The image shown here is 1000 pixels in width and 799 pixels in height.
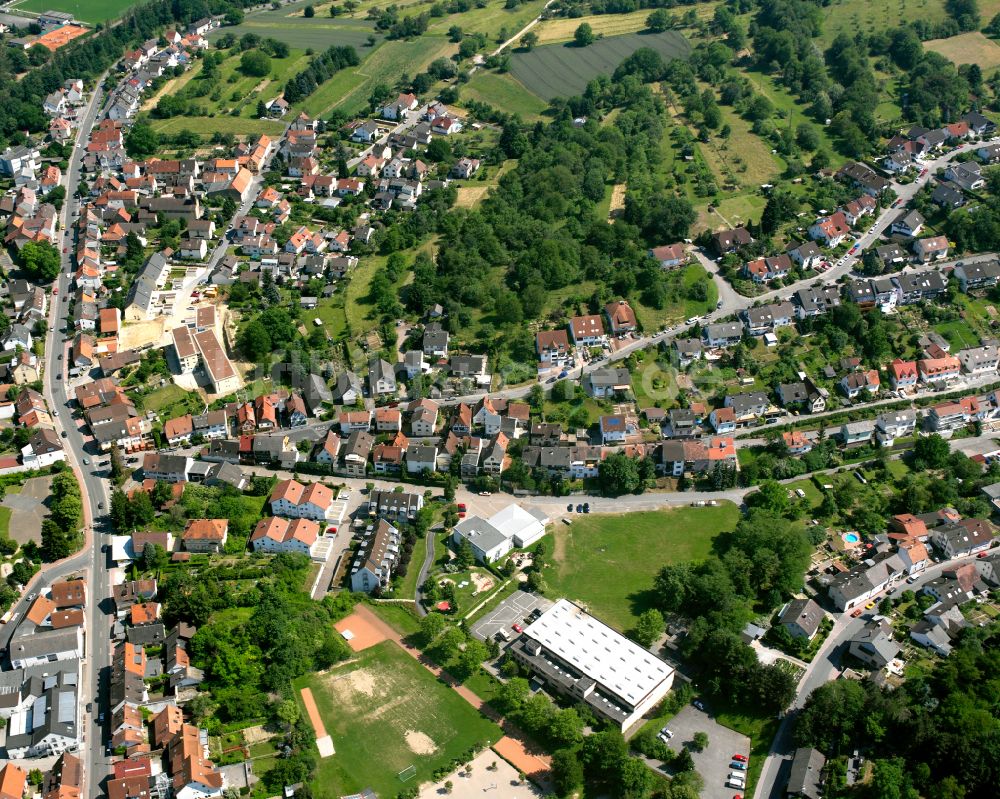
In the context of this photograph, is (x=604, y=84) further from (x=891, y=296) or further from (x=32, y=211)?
(x=32, y=211)

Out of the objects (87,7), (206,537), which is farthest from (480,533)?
(87,7)

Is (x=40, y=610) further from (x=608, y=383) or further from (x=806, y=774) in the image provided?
(x=806, y=774)

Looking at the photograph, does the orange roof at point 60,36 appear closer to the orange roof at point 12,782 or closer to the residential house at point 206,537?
the residential house at point 206,537

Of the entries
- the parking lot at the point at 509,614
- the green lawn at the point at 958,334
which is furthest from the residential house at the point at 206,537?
the green lawn at the point at 958,334

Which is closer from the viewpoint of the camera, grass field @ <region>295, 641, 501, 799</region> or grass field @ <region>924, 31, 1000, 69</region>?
grass field @ <region>295, 641, 501, 799</region>

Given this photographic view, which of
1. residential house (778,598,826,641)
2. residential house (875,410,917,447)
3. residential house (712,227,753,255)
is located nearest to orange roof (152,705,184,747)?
residential house (778,598,826,641)

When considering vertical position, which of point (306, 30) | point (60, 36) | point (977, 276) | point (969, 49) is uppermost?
point (60, 36)

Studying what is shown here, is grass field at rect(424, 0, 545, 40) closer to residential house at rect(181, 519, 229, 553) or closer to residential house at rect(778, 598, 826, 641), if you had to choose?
residential house at rect(181, 519, 229, 553)
